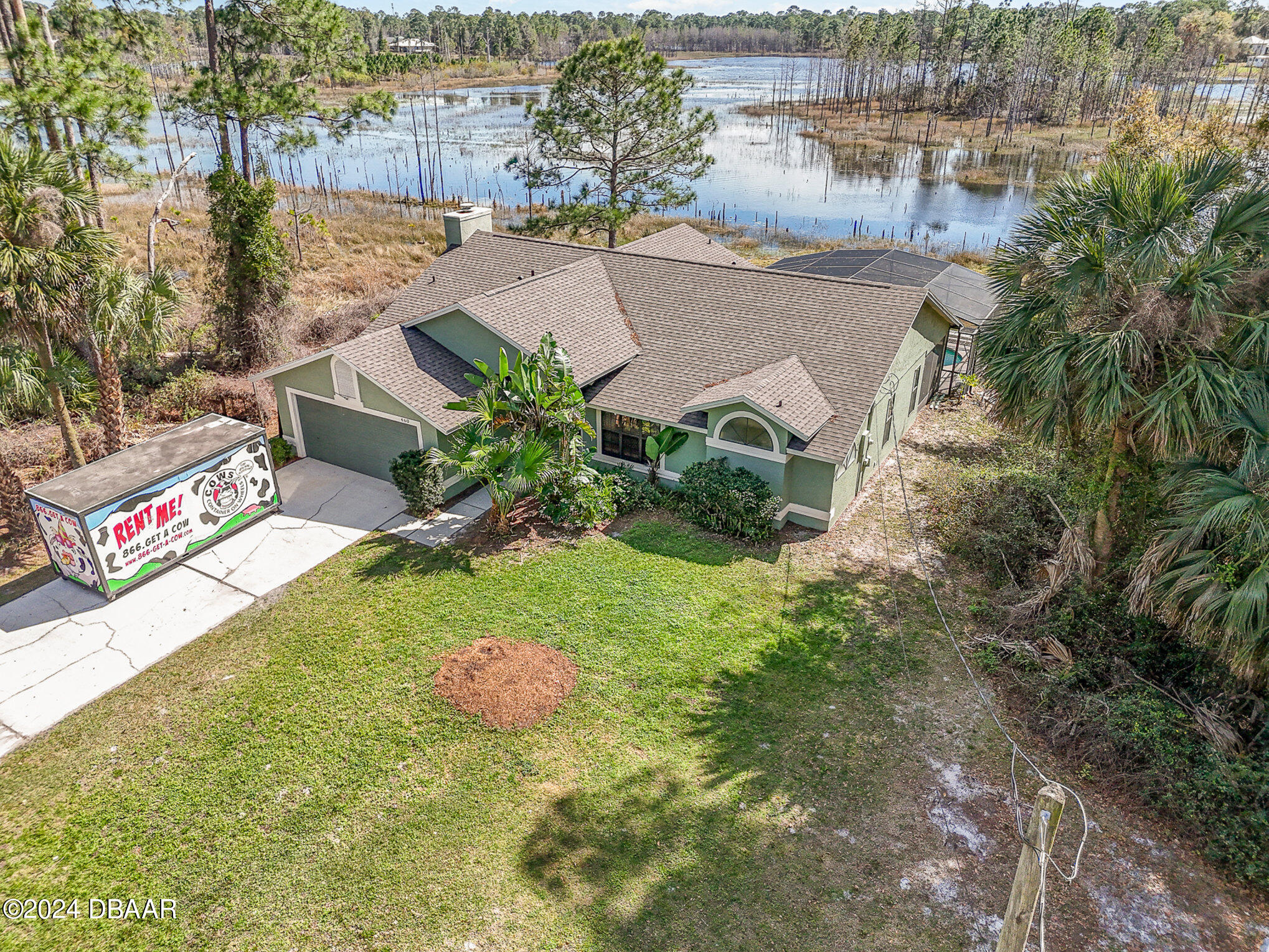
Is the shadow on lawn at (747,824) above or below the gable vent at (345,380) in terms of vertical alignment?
below

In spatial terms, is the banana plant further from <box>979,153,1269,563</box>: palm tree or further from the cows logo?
the cows logo

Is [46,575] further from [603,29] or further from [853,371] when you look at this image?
[603,29]

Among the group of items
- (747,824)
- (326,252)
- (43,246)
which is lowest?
(747,824)

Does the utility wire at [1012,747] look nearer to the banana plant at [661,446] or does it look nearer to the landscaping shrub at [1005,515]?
the landscaping shrub at [1005,515]

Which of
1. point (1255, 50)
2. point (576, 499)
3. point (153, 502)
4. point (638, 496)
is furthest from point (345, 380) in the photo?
point (1255, 50)

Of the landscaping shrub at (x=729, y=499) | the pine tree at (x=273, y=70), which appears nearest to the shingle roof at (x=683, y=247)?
the pine tree at (x=273, y=70)

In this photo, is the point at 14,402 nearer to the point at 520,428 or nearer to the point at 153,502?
the point at 153,502
